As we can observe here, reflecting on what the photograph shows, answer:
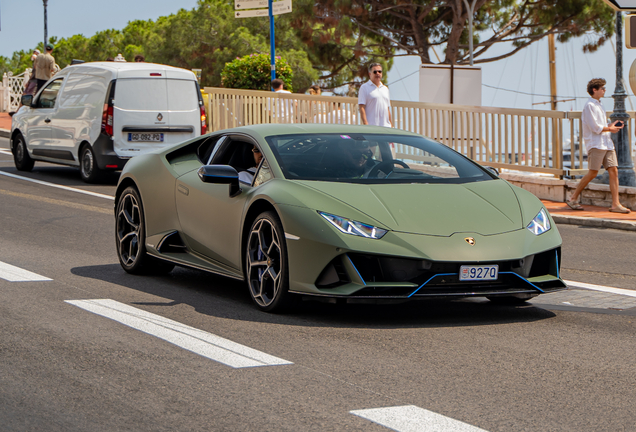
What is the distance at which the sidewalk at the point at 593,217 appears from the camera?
12161 millimetres

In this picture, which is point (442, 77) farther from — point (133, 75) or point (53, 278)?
point (53, 278)

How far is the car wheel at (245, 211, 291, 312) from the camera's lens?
240 inches

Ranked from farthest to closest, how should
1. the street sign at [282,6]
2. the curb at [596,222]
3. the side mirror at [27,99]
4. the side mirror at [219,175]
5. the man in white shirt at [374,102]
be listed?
1. the street sign at [282,6]
2. the side mirror at [27,99]
3. the man in white shirt at [374,102]
4. the curb at [596,222]
5. the side mirror at [219,175]

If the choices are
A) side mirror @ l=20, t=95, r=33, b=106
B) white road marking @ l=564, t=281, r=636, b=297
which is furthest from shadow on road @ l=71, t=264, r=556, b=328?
side mirror @ l=20, t=95, r=33, b=106

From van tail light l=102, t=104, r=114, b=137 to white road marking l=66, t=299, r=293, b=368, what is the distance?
905cm

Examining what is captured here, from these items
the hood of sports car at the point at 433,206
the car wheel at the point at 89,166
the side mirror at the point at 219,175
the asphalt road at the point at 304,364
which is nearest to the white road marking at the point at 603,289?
the asphalt road at the point at 304,364

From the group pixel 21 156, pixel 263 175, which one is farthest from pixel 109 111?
pixel 263 175

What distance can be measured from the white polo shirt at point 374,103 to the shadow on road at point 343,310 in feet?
24.4

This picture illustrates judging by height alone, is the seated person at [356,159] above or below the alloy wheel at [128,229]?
above

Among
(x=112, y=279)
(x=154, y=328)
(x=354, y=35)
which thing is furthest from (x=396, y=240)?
(x=354, y=35)

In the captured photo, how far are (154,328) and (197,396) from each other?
1.51 metres

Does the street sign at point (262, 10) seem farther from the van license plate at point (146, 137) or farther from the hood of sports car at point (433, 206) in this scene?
the hood of sports car at point (433, 206)

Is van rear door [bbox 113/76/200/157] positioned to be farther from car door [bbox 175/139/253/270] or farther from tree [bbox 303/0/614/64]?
tree [bbox 303/0/614/64]

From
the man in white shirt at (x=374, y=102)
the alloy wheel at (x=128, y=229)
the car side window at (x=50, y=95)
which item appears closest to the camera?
the alloy wheel at (x=128, y=229)
